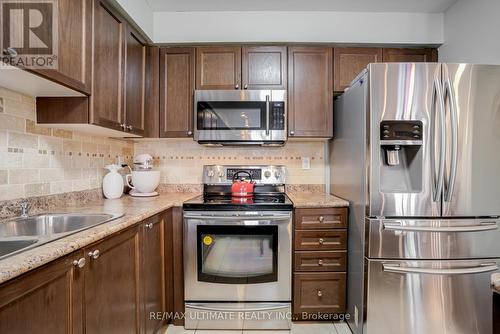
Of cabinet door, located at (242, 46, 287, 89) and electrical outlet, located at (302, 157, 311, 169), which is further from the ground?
cabinet door, located at (242, 46, 287, 89)

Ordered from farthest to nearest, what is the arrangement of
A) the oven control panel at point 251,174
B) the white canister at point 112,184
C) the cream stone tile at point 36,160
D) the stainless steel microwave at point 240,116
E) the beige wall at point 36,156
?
the oven control panel at point 251,174 → the stainless steel microwave at point 240,116 → the white canister at point 112,184 → the cream stone tile at point 36,160 → the beige wall at point 36,156

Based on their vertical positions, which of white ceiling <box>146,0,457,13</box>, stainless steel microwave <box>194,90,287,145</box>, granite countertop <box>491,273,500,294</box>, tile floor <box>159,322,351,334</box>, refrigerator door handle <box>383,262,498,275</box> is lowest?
tile floor <box>159,322,351,334</box>

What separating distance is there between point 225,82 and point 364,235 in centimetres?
156

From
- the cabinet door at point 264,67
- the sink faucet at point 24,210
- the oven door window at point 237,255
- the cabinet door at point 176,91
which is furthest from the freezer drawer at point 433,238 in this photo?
the sink faucet at point 24,210

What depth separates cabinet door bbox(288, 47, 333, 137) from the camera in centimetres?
227

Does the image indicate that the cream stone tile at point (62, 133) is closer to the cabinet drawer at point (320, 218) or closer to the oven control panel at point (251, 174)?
the oven control panel at point (251, 174)

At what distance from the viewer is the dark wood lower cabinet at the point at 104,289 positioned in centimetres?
78

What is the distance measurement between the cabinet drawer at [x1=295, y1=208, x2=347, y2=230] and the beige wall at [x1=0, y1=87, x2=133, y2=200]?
60.9 inches

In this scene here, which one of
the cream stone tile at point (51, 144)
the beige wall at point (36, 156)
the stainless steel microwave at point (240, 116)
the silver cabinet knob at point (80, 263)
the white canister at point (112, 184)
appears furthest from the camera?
the stainless steel microwave at point (240, 116)

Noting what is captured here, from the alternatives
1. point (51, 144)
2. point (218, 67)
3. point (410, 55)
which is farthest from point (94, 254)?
point (410, 55)

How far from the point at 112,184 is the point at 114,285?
40.7 inches

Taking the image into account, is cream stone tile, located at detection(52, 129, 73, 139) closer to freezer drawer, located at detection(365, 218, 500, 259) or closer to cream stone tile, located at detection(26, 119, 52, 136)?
cream stone tile, located at detection(26, 119, 52, 136)

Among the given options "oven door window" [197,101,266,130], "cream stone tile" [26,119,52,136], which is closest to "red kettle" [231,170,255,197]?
"oven door window" [197,101,266,130]

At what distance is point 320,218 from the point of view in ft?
6.57
